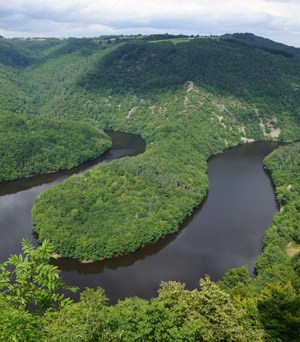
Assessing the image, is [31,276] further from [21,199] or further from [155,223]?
[21,199]

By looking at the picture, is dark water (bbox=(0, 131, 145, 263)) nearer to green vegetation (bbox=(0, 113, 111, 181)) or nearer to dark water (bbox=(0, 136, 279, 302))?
dark water (bbox=(0, 136, 279, 302))

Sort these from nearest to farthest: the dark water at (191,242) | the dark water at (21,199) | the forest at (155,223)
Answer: the forest at (155,223), the dark water at (191,242), the dark water at (21,199)

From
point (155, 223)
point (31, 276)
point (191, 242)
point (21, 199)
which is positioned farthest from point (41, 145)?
point (31, 276)

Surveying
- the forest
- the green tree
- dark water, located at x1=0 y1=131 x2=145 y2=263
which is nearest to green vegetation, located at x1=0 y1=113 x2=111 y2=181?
the forest

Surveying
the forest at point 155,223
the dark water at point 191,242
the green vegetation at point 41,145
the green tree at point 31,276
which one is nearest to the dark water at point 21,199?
the dark water at point 191,242

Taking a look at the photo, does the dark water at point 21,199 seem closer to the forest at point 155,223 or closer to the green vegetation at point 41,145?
the green vegetation at point 41,145

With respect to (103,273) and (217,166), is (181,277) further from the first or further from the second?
(217,166)
